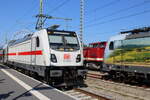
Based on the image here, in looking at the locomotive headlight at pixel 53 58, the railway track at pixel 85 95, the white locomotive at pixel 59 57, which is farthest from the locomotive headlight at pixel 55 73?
the railway track at pixel 85 95

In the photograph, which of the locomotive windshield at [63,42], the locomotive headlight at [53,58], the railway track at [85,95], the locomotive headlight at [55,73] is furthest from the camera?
the locomotive windshield at [63,42]

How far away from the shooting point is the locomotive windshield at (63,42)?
11297mm

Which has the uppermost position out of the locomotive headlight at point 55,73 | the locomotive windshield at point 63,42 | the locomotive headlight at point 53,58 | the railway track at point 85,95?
the locomotive windshield at point 63,42

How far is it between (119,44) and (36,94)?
7971 mm

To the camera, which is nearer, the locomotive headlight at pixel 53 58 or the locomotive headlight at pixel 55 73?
the locomotive headlight at pixel 55 73

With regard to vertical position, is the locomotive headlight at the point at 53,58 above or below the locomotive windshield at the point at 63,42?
below

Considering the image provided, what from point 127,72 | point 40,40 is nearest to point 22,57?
point 40,40

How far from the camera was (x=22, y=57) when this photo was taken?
16.6 meters

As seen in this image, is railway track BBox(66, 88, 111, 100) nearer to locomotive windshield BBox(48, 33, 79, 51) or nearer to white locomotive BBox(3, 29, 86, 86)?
white locomotive BBox(3, 29, 86, 86)

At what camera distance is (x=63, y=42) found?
11.6 metres

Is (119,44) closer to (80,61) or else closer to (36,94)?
(80,61)

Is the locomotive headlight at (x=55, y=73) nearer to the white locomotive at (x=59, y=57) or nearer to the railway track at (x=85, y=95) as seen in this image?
the white locomotive at (x=59, y=57)

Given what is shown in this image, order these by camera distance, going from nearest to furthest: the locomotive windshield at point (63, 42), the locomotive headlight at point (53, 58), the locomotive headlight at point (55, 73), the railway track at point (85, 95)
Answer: the railway track at point (85, 95), the locomotive headlight at point (55, 73), the locomotive headlight at point (53, 58), the locomotive windshield at point (63, 42)

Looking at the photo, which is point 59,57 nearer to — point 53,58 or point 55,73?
point 53,58
